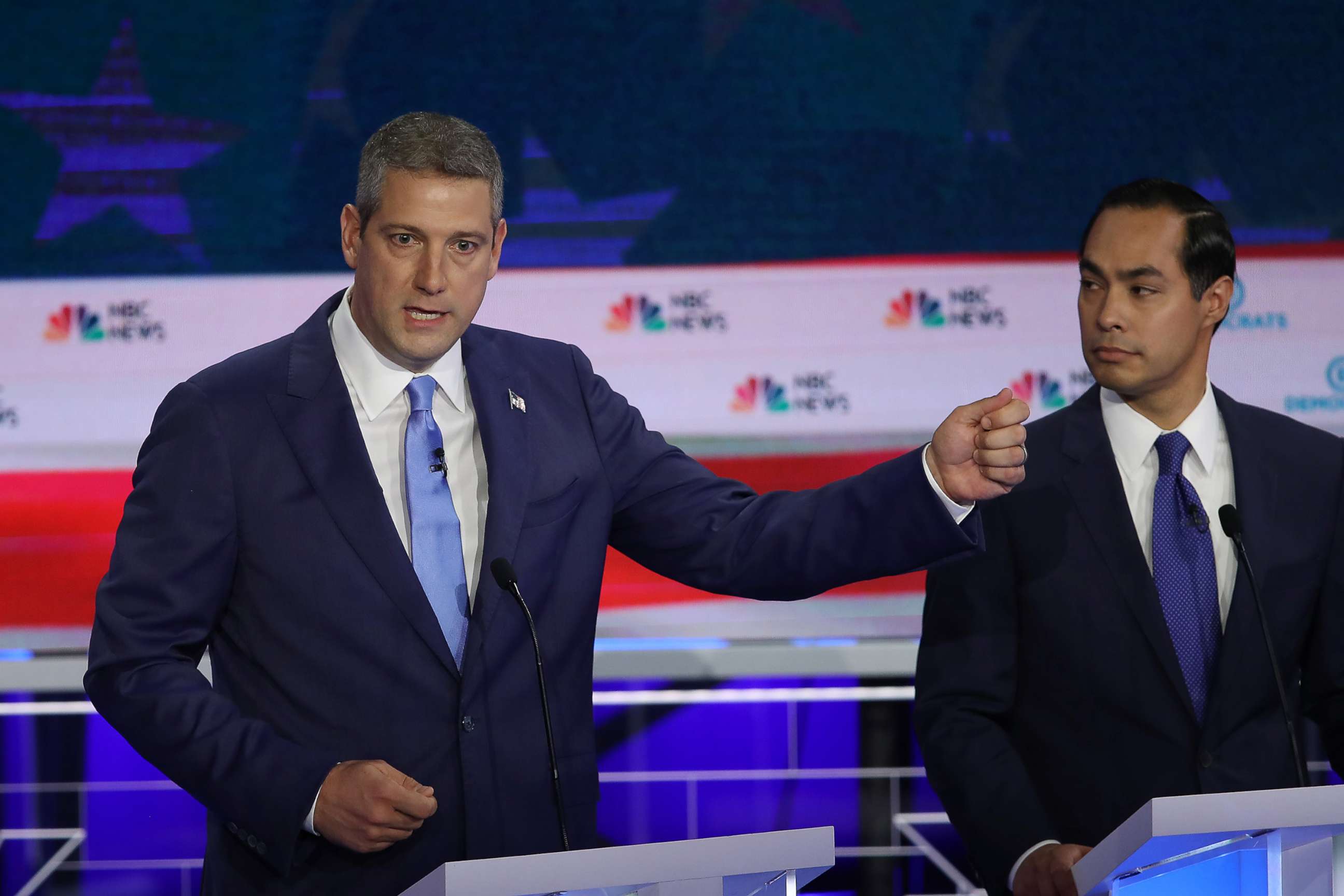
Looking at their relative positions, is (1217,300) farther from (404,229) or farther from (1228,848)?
(404,229)

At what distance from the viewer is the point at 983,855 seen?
2.26 metres

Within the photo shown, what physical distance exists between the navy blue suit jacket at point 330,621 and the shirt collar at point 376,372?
36 mm

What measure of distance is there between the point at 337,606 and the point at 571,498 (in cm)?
39

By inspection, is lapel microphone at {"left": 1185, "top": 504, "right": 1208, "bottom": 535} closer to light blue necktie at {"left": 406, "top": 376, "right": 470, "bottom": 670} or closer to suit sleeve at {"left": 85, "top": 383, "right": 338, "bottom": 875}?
light blue necktie at {"left": 406, "top": 376, "right": 470, "bottom": 670}

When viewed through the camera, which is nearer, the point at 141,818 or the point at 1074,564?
the point at 1074,564

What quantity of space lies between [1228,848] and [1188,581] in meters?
0.79

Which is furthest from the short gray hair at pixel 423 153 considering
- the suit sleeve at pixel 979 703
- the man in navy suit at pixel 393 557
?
the suit sleeve at pixel 979 703

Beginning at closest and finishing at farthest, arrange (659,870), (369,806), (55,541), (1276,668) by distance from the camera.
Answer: (659,870) → (369,806) → (1276,668) → (55,541)

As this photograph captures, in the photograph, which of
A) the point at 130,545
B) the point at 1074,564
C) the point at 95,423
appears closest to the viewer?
the point at 130,545

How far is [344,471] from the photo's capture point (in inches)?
81.4

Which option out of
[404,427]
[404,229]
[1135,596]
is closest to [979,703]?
[1135,596]

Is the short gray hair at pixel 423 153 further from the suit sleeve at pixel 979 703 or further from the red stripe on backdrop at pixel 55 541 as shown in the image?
the red stripe on backdrop at pixel 55 541

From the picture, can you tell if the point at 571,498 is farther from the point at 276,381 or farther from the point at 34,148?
the point at 34,148

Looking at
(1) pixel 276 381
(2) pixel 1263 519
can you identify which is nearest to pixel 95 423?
(1) pixel 276 381
